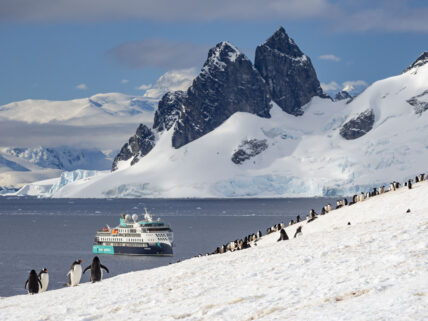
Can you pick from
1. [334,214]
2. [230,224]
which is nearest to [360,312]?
[334,214]

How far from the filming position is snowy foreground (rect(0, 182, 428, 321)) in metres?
17.6

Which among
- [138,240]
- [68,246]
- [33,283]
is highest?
[68,246]

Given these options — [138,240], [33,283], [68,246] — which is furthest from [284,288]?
[68,246]

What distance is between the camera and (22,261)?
95750mm

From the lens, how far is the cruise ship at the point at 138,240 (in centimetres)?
10494

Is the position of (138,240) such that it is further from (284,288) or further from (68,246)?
(284,288)

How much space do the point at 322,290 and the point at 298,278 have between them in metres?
2.37

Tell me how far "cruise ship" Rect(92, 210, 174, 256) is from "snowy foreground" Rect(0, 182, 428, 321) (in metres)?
73.7

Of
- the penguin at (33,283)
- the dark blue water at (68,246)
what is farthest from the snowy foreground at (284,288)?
the dark blue water at (68,246)

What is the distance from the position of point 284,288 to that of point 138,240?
8779 cm

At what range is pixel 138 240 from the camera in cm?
10719

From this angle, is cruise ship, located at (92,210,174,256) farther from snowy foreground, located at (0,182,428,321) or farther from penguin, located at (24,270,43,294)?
snowy foreground, located at (0,182,428,321)

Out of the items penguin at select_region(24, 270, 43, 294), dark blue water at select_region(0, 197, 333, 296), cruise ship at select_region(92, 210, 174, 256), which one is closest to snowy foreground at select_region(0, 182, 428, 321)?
penguin at select_region(24, 270, 43, 294)

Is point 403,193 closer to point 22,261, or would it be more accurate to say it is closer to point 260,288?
point 260,288
